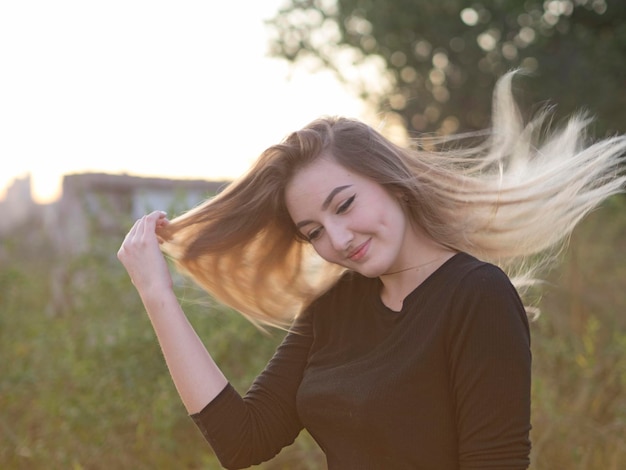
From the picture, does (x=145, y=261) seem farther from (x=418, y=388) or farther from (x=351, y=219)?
(x=418, y=388)

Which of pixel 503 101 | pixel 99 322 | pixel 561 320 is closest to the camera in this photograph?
pixel 503 101

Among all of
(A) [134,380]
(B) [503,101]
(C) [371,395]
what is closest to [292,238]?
(C) [371,395]

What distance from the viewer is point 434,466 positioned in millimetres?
2105

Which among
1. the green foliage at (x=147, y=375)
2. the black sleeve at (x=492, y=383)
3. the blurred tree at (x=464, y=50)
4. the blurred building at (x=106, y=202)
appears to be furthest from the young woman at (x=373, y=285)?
the blurred tree at (x=464, y=50)

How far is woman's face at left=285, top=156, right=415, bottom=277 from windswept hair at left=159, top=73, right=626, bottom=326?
0.04 metres

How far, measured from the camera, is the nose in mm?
2229

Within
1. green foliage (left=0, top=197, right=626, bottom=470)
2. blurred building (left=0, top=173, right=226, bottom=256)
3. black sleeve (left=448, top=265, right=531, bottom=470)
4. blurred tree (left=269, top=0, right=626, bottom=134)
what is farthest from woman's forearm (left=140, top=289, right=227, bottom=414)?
blurred tree (left=269, top=0, right=626, bottom=134)

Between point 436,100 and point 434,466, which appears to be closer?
point 434,466

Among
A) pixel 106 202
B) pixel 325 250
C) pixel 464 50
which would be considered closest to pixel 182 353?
pixel 325 250

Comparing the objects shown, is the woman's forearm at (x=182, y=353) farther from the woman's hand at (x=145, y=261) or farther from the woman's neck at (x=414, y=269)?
the woman's neck at (x=414, y=269)

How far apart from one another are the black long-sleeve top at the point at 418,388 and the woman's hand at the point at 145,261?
0.33 meters

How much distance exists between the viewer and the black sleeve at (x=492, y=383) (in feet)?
6.61

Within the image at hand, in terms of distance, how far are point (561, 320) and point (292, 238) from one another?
3.14 meters

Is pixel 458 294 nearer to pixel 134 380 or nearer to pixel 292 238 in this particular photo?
pixel 292 238
